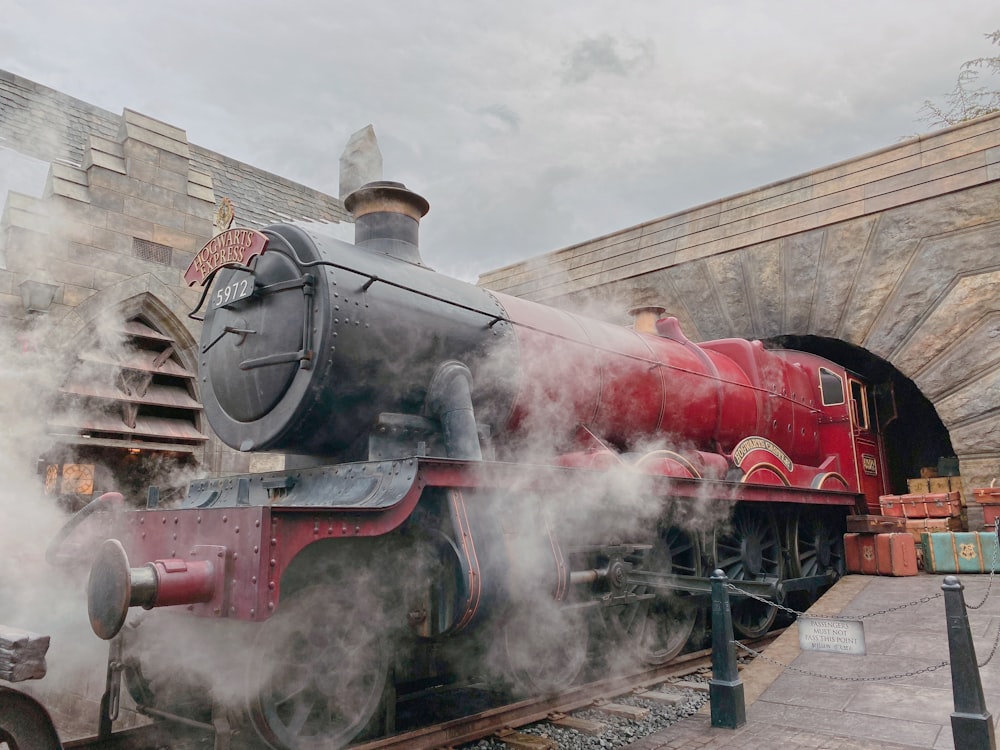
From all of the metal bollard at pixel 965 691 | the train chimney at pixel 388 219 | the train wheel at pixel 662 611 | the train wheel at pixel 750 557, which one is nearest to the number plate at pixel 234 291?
the train chimney at pixel 388 219

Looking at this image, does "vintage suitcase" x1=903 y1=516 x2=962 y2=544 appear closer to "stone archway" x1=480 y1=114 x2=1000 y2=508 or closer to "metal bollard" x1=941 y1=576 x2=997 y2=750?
"stone archway" x1=480 y1=114 x2=1000 y2=508

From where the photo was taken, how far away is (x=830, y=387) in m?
7.60

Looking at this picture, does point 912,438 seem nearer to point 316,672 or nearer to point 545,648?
point 545,648

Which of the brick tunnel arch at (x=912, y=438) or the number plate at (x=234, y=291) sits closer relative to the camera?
the number plate at (x=234, y=291)

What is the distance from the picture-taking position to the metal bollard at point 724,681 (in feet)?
12.1

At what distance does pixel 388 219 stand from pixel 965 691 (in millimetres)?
3674

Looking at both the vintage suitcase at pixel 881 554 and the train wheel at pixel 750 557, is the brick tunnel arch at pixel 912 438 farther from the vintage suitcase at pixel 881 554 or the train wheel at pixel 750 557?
the train wheel at pixel 750 557

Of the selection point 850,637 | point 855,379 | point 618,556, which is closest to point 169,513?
point 618,556

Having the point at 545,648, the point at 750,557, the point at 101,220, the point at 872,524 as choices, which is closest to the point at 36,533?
the point at 101,220

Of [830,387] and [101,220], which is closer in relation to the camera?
[101,220]

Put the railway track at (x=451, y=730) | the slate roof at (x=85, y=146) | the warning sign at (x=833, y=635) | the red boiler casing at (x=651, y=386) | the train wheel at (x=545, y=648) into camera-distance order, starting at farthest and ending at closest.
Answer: the slate roof at (x=85, y=146)
the red boiler casing at (x=651, y=386)
the train wheel at (x=545, y=648)
the warning sign at (x=833, y=635)
the railway track at (x=451, y=730)

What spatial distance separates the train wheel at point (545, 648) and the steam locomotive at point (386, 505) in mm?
15

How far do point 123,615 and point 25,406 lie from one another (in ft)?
15.9

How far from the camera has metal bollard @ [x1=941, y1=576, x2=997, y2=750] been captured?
3090mm
